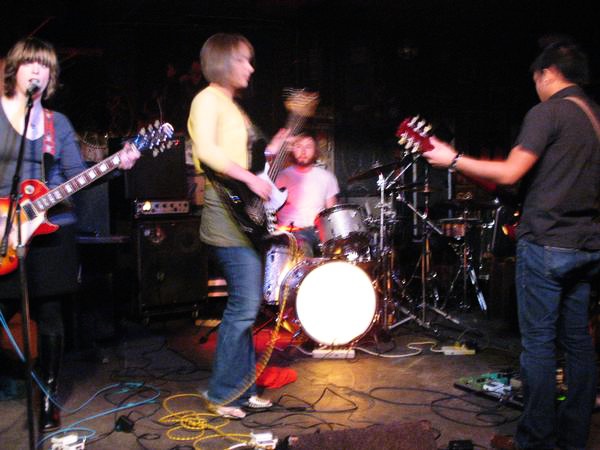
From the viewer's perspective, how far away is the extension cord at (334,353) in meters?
4.85

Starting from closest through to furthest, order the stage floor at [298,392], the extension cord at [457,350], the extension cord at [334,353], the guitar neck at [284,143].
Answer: the stage floor at [298,392] → the guitar neck at [284,143] → the extension cord at [334,353] → the extension cord at [457,350]

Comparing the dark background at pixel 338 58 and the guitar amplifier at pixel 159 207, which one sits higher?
the dark background at pixel 338 58

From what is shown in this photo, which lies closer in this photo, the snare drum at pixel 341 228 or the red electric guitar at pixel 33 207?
the red electric guitar at pixel 33 207

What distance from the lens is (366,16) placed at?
775cm

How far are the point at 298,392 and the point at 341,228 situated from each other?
1556mm

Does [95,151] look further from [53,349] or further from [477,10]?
[477,10]

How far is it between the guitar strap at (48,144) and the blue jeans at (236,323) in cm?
98

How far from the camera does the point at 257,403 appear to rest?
359 centimetres

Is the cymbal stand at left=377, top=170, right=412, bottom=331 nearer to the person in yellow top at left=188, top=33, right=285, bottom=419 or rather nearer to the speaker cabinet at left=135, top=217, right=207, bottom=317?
the speaker cabinet at left=135, top=217, right=207, bottom=317

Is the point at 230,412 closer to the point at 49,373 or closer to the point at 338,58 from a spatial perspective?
the point at 49,373

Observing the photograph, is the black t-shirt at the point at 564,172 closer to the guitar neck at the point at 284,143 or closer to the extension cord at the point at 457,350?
the guitar neck at the point at 284,143

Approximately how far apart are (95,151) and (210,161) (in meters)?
3.98

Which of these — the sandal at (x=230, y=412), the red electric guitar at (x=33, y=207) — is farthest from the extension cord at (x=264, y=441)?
the red electric guitar at (x=33, y=207)

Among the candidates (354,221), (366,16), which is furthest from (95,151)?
(366,16)
